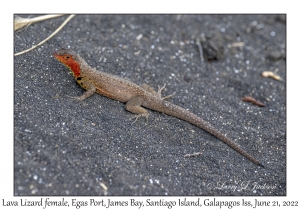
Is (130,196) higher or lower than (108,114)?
lower

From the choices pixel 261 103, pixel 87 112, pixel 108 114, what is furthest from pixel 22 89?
pixel 261 103

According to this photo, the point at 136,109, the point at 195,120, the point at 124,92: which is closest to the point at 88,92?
the point at 124,92

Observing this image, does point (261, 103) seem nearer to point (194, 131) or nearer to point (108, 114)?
point (194, 131)

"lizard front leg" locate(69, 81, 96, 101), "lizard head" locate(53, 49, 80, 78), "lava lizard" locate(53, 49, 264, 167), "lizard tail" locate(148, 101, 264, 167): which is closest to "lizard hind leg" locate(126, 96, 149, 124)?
"lava lizard" locate(53, 49, 264, 167)

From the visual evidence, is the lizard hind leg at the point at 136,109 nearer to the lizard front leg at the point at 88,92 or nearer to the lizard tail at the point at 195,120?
the lizard tail at the point at 195,120

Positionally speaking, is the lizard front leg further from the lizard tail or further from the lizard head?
the lizard tail

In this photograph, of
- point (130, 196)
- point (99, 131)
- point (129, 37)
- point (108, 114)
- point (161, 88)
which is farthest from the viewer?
point (129, 37)
